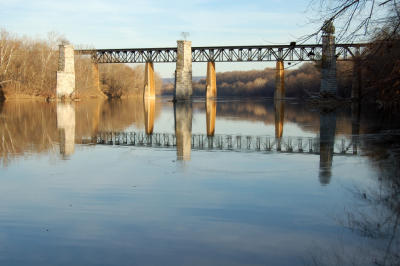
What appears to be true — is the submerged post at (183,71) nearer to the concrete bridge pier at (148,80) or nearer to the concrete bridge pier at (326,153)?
the concrete bridge pier at (148,80)

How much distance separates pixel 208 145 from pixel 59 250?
399 inches

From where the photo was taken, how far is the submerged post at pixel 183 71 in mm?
58969

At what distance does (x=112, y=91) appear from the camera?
3504 inches

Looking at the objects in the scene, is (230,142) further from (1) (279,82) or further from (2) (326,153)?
(1) (279,82)

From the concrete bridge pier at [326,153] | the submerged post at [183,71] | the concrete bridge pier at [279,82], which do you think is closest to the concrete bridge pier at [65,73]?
the submerged post at [183,71]

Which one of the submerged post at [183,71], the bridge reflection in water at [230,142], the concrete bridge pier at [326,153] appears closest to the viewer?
the concrete bridge pier at [326,153]

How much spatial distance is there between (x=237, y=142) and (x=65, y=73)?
165ft

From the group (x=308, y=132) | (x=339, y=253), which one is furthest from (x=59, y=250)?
(x=308, y=132)

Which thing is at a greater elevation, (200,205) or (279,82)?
(279,82)

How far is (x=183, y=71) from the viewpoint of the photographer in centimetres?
5897

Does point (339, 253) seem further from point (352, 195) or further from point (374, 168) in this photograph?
point (374, 168)

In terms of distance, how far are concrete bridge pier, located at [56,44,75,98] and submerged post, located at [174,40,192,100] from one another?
51.0 feet

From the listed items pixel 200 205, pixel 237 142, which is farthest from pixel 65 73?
pixel 200 205

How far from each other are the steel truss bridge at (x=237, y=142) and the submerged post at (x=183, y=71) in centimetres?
4053
